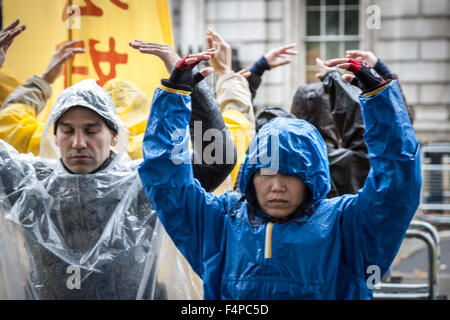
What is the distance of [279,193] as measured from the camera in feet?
5.95

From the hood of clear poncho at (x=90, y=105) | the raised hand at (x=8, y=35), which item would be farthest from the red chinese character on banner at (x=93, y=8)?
the hood of clear poncho at (x=90, y=105)

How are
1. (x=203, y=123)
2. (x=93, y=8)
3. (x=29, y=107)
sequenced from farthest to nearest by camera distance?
(x=93, y=8) < (x=29, y=107) < (x=203, y=123)

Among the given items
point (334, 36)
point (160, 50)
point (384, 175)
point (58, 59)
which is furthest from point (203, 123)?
point (334, 36)

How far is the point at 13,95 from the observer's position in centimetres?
299

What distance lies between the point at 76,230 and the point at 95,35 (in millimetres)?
1378

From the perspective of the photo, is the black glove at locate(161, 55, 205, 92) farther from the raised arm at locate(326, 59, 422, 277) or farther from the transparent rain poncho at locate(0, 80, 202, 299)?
the transparent rain poncho at locate(0, 80, 202, 299)

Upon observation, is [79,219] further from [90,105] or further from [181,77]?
[181,77]

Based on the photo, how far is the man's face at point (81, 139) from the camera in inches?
91.4

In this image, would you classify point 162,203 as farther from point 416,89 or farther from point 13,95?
point 416,89

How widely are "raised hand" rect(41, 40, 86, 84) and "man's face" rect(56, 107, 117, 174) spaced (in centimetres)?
76

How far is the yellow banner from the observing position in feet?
10.4

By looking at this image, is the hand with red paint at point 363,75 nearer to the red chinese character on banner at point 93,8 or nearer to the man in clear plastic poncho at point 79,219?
the man in clear plastic poncho at point 79,219

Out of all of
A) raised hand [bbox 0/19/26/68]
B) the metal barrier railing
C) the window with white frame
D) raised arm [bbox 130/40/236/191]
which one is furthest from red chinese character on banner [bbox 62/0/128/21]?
the window with white frame

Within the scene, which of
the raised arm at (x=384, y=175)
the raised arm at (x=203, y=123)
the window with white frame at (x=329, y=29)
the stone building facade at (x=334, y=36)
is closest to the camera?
the raised arm at (x=384, y=175)
